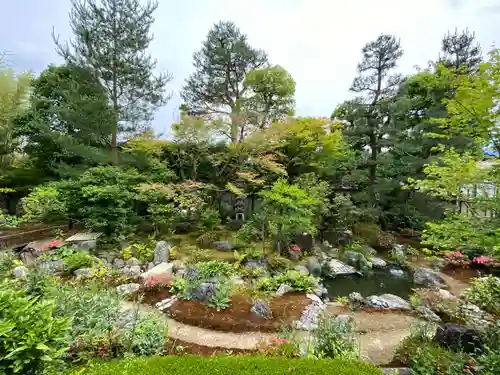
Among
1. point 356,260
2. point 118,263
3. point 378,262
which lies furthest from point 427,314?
point 118,263

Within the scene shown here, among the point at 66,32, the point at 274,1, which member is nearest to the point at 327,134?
the point at 274,1

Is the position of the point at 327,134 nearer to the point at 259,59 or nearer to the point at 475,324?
the point at 259,59

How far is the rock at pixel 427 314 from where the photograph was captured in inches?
194

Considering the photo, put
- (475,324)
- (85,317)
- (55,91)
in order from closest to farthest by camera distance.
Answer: (85,317) → (475,324) → (55,91)

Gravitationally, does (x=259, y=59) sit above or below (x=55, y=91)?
above

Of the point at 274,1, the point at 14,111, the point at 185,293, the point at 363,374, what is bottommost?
the point at 185,293

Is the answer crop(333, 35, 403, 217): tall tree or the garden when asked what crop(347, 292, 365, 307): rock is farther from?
crop(333, 35, 403, 217): tall tree

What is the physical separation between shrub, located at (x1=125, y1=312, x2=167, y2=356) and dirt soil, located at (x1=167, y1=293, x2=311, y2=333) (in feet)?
3.53

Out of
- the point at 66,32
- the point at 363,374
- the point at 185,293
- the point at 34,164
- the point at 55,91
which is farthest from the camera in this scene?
the point at 34,164

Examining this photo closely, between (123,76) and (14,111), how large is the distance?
541cm

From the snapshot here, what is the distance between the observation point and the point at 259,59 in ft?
42.2

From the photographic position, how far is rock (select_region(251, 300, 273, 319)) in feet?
15.4

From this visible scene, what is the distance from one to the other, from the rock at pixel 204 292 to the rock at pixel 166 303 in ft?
1.44

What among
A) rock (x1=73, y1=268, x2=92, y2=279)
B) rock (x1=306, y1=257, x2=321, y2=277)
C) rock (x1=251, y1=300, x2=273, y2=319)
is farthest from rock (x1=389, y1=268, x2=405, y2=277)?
rock (x1=73, y1=268, x2=92, y2=279)
